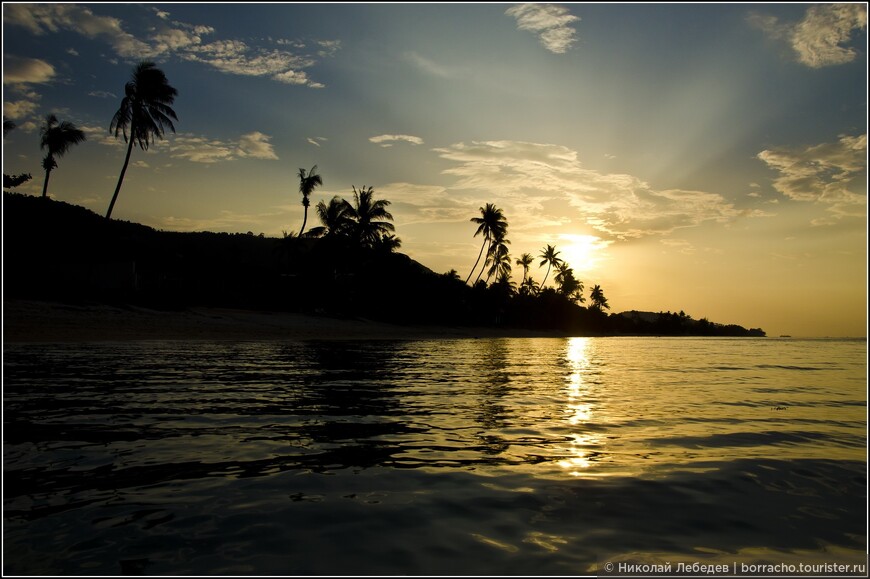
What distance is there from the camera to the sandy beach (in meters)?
23.5

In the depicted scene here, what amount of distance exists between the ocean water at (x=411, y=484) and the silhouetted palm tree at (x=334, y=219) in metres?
45.8

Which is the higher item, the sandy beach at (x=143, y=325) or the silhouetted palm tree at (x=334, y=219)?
the silhouetted palm tree at (x=334, y=219)

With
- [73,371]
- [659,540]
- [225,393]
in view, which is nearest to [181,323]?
[73,371]

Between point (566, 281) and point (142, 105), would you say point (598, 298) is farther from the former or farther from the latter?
point (142, 105)

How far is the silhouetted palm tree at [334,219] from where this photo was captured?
54.4 meters

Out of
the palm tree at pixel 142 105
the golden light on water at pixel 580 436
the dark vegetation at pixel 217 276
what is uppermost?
the palm tree at pixel 142 105

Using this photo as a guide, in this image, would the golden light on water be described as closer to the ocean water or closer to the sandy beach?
the ocean water

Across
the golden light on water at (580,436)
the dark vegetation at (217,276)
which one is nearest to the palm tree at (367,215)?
the dark vegetation at (217,276)

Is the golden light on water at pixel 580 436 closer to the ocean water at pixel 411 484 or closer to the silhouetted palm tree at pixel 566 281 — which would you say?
the ocean water at pixel 411 484

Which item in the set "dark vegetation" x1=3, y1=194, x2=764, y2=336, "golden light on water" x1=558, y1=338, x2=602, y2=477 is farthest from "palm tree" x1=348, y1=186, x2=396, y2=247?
"golden light on water" x1=558, y1=338, x2=602, y2=477

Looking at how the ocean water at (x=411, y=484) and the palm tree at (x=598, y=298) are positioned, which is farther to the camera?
the palm tree at (x=598, y=298)

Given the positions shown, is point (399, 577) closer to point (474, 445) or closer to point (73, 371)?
point (474, 445)

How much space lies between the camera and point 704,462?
5422 millimetres

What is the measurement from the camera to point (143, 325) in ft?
92.3
